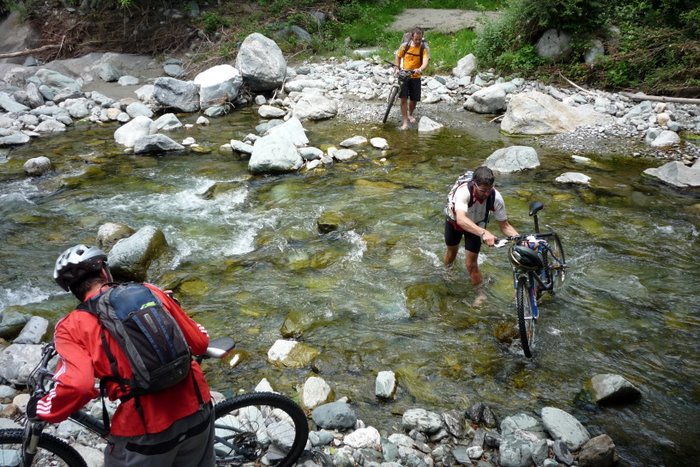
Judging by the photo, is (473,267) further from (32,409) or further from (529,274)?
(32,409)

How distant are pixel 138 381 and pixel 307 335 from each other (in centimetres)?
387

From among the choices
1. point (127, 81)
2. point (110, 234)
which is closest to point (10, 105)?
point (127, 81)

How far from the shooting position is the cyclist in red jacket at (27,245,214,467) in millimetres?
2709

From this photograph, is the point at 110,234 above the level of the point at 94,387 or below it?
below

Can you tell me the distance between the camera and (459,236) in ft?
23.8

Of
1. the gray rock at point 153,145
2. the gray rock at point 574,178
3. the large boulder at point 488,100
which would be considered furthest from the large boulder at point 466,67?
the gray rock at point 153,145

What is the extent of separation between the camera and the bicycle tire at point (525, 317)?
5801mm

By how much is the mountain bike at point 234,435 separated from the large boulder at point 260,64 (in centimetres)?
1435

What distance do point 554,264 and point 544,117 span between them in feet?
26.7

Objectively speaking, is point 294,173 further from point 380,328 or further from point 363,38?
point 363,38

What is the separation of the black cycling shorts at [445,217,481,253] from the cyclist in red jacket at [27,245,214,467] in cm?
438

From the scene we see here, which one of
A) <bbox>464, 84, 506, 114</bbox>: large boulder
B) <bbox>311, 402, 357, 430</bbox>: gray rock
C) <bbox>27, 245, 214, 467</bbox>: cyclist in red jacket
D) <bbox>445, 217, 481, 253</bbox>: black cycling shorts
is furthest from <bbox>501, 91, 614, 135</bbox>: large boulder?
<bbox>27, 245, 214, 467</bbox>: cyclist in red jacket

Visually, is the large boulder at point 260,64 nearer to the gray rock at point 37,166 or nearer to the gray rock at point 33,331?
the gray rock at point 37,166

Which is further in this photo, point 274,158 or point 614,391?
point 274,158
